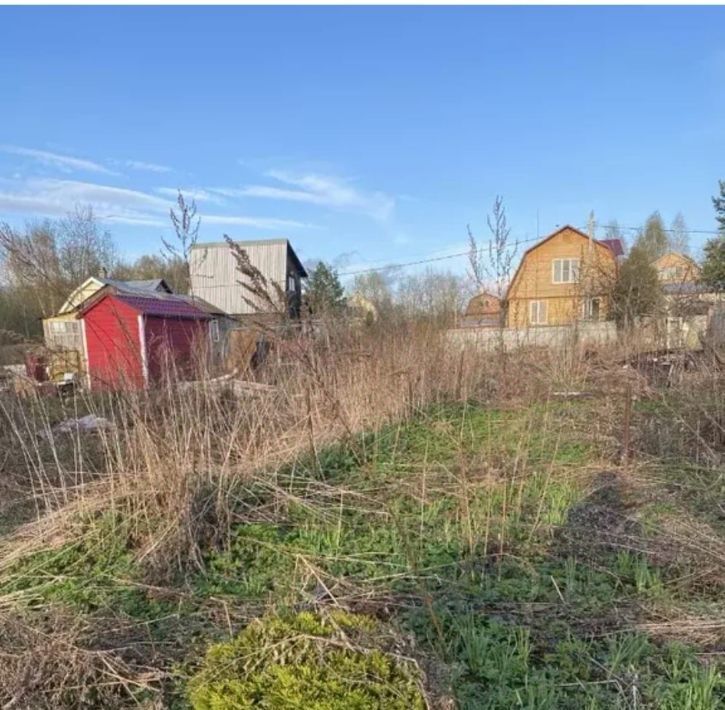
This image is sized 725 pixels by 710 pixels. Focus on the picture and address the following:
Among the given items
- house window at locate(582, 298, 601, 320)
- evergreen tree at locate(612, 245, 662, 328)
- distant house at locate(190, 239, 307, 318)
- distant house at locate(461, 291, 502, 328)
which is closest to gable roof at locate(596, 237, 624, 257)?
evergreen tree at locate(612, 245, 662, 328)

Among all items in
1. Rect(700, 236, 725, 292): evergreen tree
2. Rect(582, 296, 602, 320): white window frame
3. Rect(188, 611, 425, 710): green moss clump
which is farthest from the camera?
Rect(700, 236, 725, 292): evergreen tree

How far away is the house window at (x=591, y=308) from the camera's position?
37.7ft

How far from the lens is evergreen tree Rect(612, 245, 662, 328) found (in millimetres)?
7758

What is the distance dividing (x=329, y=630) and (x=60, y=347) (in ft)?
11.8

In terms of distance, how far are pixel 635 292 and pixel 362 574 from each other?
10.5 metres

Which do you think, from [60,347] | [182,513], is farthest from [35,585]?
[60,347]

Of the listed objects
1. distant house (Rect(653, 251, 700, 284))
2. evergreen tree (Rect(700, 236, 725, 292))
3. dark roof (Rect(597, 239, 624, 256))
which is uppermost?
dark roof (Rect(597, 239, 624, 256))

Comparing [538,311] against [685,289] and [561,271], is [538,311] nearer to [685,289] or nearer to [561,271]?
[561,271]

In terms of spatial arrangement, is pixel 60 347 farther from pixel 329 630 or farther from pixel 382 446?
pixel 329 630

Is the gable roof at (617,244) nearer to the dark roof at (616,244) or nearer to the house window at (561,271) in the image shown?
the dark roof at (616,244)

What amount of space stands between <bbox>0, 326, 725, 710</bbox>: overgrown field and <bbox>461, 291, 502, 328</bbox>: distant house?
160 inches

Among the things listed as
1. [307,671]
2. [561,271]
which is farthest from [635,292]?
[561,271]

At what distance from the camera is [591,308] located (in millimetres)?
12172

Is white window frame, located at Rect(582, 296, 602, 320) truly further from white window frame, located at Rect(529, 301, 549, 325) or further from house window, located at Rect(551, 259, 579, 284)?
house window, located at Rect(551, 259, 579, 284)
